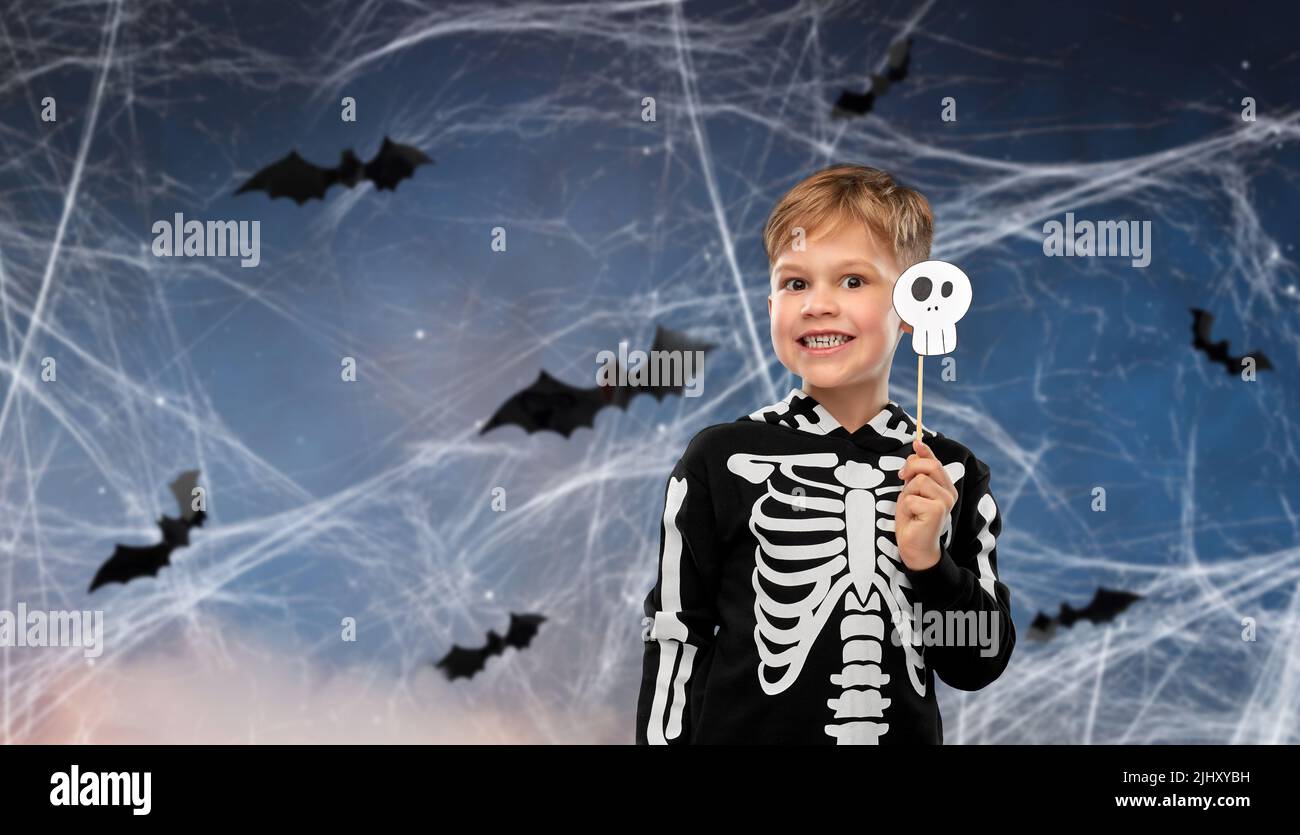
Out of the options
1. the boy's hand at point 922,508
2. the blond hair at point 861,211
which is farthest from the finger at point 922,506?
the blond hair at point 861,211

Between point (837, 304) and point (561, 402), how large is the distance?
1.68 meters

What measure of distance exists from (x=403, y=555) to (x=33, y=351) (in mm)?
1070

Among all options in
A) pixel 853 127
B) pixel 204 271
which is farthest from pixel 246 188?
pixel 853 127

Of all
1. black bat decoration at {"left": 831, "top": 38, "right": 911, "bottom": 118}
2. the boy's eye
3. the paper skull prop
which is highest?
black bat decoration at {"left": 831, "top": 38, "right": 911, "bottom": 118}

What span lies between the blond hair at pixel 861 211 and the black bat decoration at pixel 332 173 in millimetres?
1799

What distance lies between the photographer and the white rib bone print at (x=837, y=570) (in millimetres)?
1107

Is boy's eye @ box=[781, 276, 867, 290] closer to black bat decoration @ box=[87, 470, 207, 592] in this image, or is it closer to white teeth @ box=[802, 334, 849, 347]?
white teeth @ box=[802, 334, 849, 347]

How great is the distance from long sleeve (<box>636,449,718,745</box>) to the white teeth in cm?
18

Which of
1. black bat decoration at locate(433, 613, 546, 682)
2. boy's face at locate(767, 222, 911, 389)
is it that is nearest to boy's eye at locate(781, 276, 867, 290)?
boy's face at locate(767, 222, 911, 389)

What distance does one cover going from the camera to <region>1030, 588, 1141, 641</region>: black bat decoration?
273 centimetres

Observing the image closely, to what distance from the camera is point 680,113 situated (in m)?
2.82

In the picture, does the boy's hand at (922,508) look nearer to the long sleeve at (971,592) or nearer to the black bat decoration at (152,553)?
the long sleeve at (971,592)

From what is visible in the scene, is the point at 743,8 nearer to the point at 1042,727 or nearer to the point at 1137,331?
the point at 1137,331

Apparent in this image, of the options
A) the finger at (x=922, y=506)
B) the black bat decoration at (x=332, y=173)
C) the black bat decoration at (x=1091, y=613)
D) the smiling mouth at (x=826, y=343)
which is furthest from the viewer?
the black bat decoration at (x=332, y=173)
